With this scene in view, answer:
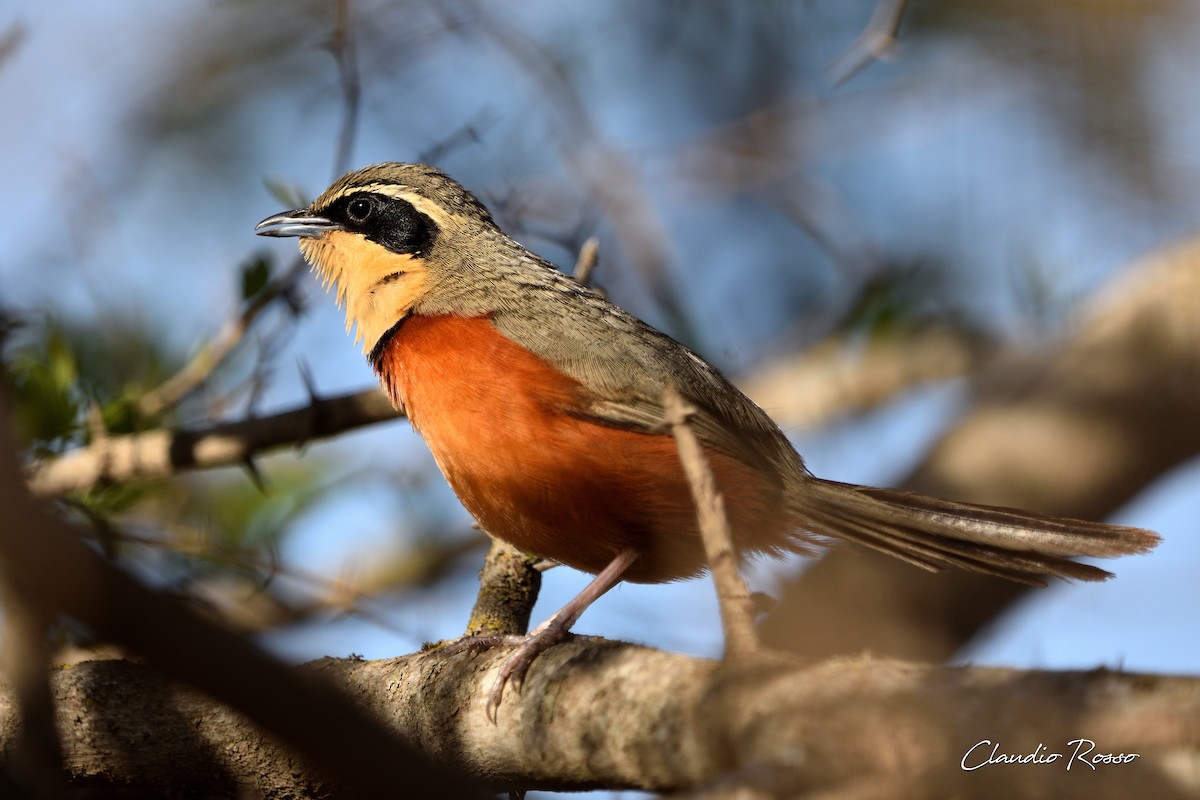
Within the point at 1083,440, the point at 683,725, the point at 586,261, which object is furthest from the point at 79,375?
the point at 1083,440

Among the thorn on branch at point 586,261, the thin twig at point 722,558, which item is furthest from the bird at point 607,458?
the thin twig at point 722,558

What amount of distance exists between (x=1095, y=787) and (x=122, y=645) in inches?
74.0

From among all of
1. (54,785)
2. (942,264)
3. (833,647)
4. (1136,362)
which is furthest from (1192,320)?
(54,785)

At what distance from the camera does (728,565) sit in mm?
2924

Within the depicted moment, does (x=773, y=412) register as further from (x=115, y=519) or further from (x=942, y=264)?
(x=115, y=519)

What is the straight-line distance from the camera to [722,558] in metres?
2.93

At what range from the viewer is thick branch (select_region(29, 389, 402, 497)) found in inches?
233

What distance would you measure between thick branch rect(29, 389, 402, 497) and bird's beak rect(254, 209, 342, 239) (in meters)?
0.89

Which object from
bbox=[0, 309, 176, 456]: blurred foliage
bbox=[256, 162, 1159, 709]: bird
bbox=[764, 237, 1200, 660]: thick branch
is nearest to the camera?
bbox=[256, 162, 1159, 709]: bird

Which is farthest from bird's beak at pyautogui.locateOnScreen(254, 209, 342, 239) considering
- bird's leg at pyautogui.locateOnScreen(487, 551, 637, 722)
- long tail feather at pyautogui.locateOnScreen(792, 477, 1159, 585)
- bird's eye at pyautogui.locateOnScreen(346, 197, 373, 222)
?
long tail feather at pyautogui.locateOnScreen(792, 477, 1159, 585)

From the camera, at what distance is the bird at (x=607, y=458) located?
493 centimetres

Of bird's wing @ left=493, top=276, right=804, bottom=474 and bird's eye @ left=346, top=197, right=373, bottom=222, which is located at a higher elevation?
bird's eye @ left=346, top=197, right=373, bottom=222

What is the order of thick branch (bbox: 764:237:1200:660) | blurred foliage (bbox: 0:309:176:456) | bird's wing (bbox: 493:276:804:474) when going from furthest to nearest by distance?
thick branch (bbox: 764:237:1200:660) → blurred foliage (bbox: 0:309:176:456) → bird's wing (bbox: 493:276:804:474)

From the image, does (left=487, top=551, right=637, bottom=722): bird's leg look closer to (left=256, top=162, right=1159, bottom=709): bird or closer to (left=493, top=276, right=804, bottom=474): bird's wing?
(left=256, top=162, right=1159, bottom=709): bird
